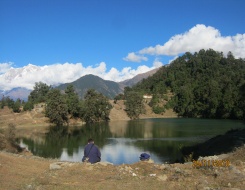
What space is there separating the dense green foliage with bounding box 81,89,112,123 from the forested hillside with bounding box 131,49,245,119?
136 feet

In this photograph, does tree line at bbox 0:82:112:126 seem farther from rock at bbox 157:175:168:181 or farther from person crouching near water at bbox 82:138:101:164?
rock at bbox 157:175:168:181

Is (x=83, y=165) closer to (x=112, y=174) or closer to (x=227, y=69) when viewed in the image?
(x=112, y=174)

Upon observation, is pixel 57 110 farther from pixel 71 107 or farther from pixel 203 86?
pixel 203 86

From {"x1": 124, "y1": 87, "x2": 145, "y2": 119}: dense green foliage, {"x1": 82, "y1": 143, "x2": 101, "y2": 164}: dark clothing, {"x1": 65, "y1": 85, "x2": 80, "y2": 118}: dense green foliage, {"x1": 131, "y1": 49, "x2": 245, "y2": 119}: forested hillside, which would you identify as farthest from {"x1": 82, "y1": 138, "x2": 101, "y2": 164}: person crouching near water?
{"x1": 124, "y1": 87, "x2": 145, "y2": 119}: dense green foliage

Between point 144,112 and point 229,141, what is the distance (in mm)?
112533

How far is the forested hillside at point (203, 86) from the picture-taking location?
410ft

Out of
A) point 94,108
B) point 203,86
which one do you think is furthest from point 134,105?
point 203,86

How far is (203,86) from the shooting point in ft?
504

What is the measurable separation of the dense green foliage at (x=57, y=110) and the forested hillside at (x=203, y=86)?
59968mm

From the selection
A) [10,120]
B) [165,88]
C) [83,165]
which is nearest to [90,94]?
[10,120]

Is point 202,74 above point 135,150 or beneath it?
above

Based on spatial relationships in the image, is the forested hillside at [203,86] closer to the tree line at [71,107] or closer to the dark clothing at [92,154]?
the tree line at [71,107]

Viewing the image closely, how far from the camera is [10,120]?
108 metres

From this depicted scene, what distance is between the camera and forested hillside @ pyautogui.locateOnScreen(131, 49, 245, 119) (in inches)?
4919
